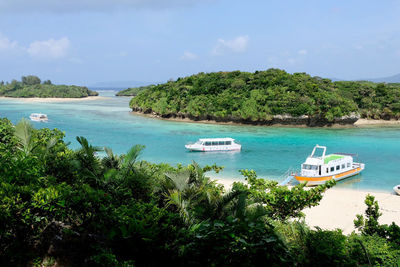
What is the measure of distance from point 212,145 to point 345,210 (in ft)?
52.2

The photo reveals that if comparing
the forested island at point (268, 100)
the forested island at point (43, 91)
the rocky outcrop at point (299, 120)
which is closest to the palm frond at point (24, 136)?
the forested island at point (268, 100)

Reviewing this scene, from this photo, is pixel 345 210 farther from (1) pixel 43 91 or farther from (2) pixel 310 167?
(1) pixel 43 91

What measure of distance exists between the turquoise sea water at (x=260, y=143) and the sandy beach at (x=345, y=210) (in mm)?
2601

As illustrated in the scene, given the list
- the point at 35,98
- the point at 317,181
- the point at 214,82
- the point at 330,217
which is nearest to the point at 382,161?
the point at 317,181

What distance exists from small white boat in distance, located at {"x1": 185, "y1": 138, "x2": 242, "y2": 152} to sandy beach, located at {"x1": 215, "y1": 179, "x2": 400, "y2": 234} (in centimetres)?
1216

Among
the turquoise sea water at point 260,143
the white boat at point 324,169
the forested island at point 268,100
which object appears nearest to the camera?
the white boat at point 324,169

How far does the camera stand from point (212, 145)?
94.5 ft

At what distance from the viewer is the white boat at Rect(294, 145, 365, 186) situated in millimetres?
18484

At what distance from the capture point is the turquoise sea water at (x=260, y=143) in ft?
72.6

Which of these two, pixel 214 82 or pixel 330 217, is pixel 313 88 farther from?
pixel 330 217

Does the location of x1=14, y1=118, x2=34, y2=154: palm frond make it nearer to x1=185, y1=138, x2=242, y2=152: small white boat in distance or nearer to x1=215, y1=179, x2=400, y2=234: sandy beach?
x1=215, y1=179, x2=400, y2=234: sandy beach

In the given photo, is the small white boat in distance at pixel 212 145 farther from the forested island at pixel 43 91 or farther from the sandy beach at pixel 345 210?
the forested island at pixel 43 91

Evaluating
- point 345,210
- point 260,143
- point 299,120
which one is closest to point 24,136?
point 345,210

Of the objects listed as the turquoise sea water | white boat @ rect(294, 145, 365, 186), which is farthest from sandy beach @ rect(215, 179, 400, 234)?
the turquoise sea water
